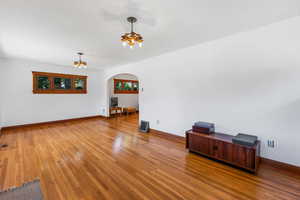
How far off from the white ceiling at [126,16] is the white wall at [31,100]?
2.11 m

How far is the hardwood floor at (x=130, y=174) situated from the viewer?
186cm

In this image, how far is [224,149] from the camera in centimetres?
262

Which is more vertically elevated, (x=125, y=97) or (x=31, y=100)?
(x=125, y=97)

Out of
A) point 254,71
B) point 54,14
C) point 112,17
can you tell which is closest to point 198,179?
point 254,71

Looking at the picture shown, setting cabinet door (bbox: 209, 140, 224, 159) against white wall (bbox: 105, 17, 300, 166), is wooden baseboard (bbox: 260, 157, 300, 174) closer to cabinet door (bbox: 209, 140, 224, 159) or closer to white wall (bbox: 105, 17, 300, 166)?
white wall (bbox: 105, 17, 300, 166)

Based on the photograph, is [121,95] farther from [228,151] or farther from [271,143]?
[271,143]

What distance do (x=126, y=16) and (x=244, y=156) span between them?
10.2ft

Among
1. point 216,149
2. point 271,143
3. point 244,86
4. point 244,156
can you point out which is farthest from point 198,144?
point 244,86

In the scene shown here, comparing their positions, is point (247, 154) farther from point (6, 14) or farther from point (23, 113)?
point (23, 113)

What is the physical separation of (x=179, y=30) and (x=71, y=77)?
5.64 metres

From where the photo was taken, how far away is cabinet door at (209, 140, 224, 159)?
8.71ft

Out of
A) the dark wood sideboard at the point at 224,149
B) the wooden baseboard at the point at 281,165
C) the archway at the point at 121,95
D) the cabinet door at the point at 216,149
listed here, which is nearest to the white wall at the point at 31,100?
the archway at the point at 121,95

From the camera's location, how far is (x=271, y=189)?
6.33ft

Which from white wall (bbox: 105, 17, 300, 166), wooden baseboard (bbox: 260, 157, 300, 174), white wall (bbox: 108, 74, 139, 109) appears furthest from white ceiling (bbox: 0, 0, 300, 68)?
white wall (bbox: 108, 74, 139, 109)
